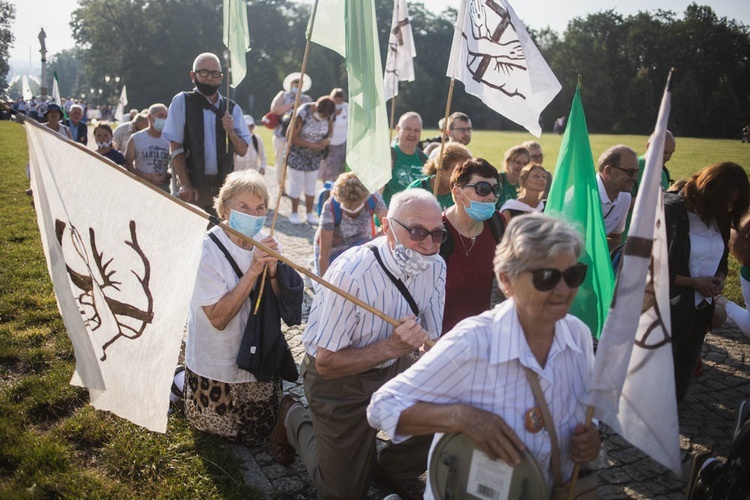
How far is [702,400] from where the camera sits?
5.08 metres

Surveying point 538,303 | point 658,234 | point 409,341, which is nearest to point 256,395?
point 409,341

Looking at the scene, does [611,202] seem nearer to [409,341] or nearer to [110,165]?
[409,341]

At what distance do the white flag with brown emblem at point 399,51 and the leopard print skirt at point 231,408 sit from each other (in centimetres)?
373

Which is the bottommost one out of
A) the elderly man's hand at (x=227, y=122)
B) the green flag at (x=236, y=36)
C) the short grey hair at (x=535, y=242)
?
the short grey hair at (x=535, y=242)

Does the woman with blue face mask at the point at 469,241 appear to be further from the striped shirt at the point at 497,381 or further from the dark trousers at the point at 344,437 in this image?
the striped shirt at the point at 497,381

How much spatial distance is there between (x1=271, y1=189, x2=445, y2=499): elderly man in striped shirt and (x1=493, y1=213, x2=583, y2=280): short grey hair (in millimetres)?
942

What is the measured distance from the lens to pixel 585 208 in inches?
165

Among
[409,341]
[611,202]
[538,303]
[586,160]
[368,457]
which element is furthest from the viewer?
[611,202]

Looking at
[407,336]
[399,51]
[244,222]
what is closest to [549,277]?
[407,336]

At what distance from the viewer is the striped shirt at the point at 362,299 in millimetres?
3215

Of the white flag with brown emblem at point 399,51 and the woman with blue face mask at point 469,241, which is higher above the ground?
the white flag with brown emblem at point 399,51

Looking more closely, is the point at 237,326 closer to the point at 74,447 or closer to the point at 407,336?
the point at 74,447

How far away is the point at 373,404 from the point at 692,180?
3.48 m

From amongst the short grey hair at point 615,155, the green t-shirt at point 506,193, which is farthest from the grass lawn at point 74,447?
the short grey hair at point 615,155
